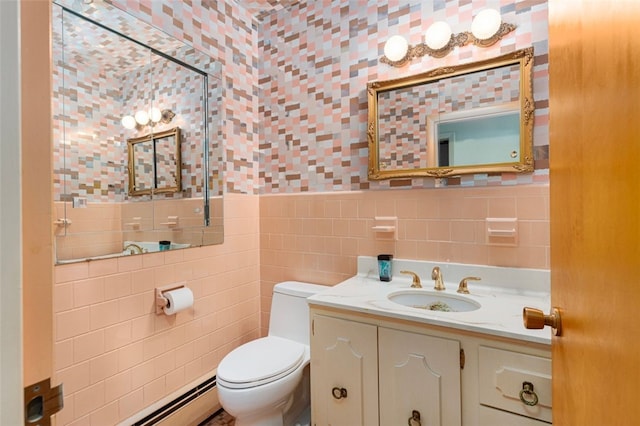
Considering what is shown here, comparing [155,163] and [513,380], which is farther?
[155,163]

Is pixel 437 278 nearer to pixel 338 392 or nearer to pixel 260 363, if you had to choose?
pixel 338 392

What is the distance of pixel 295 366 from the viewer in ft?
5.17

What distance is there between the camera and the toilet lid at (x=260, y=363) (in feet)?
4.73

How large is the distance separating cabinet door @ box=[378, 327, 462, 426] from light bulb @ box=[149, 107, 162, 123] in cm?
150

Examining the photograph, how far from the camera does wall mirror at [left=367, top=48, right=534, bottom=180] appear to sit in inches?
56.9

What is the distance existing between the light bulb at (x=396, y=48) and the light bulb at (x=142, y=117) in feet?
4.28

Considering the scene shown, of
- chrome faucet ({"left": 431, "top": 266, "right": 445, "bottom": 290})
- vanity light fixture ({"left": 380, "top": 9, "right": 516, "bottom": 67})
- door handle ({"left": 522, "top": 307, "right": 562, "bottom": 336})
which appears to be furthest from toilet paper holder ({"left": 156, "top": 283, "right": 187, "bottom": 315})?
vanity light fixture ({"left": 380, "top": 9, "right": 516, "bottom": 67})

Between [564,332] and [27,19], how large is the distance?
1014 millimetres

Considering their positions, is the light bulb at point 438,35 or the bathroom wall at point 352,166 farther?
the light bulb at point 438,35

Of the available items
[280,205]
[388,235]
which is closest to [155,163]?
[280,205]

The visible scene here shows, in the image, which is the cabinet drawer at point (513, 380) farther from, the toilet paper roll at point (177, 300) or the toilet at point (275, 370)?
the toilet paper roll at point (177, 300)

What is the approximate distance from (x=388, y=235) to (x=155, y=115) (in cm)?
140

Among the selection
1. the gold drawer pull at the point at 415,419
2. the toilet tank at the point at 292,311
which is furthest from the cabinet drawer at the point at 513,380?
the toilet tank at the point at 292,311

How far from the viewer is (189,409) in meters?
1.72
